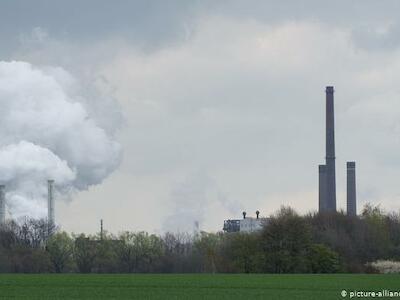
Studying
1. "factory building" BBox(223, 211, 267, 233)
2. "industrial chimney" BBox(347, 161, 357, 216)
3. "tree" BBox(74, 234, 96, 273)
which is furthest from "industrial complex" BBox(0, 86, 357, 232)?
"factory building" BBox(223, 211, 267, 233)

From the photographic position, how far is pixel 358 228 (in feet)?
321

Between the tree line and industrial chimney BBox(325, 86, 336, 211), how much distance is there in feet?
15.3

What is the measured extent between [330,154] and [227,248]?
1293 inches

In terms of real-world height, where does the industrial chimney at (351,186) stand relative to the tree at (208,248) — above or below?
above

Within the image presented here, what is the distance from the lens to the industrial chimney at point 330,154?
109000 millimetres

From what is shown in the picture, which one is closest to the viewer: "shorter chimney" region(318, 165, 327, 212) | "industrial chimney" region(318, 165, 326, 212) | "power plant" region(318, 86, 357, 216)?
"power plant" region(318, 86, 357, 216)

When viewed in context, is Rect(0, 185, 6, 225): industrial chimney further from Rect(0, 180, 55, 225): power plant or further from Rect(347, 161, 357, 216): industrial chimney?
Rect(347, 161, 357, 216): industrial chimney

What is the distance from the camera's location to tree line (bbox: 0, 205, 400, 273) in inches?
2995

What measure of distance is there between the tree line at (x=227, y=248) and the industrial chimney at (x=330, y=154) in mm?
4671

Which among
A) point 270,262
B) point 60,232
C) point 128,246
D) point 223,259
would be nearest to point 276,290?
point 270,262

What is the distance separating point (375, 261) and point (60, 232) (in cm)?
4224

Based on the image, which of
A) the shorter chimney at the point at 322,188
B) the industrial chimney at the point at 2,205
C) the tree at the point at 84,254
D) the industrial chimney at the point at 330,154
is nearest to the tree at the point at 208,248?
the tree at the point at 84,254

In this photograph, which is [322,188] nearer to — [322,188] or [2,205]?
[322,188]

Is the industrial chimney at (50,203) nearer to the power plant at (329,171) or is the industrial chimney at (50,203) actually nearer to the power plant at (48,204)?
the power plant at (48,204)
